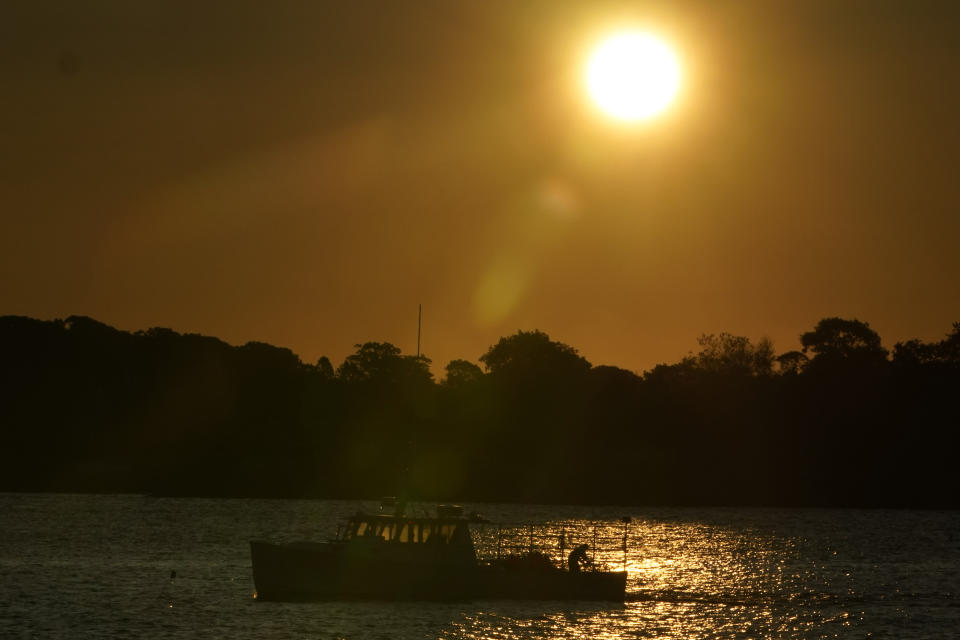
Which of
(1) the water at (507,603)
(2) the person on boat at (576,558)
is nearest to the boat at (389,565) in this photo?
(1) the water at (507,603)

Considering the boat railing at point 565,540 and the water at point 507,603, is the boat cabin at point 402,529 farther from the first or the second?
the boat railing at point 565,540

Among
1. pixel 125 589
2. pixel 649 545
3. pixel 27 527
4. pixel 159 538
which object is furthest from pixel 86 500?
pixel 125 589

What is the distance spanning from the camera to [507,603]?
72875mm

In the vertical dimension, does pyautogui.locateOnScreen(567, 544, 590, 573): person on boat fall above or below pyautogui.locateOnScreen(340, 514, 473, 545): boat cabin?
below

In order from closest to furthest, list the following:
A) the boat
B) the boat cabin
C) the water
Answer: the water
the boat
the boat cabin

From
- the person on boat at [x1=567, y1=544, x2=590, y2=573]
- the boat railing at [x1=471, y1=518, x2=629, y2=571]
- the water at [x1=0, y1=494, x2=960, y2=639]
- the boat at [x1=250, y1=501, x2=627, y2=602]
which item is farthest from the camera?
the boat railing at [x1=471, y1=518, x2=629, y2=571]

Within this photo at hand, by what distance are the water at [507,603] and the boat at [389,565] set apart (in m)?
0.91

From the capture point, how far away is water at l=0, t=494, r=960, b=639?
66812 millimetres

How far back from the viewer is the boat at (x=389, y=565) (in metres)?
68.8

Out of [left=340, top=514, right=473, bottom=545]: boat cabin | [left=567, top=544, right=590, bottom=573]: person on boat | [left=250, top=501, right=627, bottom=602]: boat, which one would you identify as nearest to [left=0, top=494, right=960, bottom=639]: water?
A: [left=250, top=501, right=627, bottom=602]: boat

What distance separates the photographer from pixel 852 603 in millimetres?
82562

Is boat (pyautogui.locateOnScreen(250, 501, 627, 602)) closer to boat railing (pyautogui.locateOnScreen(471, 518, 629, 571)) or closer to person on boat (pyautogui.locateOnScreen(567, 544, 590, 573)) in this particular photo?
person on boat (pyautogui.locateOnScreen(567, 544, 590, 573))

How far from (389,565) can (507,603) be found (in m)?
7.42

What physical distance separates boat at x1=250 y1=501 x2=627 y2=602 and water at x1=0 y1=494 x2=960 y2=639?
0.91 meters
